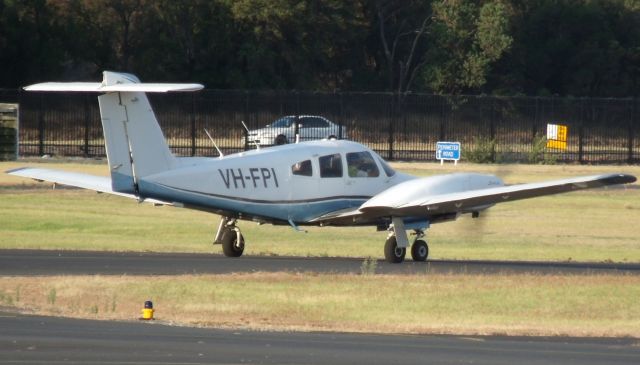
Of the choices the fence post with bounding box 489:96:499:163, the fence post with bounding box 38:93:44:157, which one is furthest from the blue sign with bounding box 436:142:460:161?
the fence post with bounding box 38:93:44:157

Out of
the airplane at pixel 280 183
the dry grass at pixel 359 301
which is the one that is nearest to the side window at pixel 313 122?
the airplane at pixel 280 183

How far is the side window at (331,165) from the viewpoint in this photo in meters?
26.3

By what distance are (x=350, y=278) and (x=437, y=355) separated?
7274 millimetres

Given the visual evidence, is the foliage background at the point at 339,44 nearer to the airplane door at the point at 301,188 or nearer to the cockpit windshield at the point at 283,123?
the cockpit windshield at the point at 283,123

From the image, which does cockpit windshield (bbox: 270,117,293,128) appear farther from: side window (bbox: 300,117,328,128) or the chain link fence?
side window (bbox: 300,117,328,128)

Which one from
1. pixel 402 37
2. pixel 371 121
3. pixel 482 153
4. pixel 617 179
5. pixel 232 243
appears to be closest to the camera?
pixel 617 179

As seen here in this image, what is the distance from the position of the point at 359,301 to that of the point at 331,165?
6957 mm

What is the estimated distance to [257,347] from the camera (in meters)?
15.2

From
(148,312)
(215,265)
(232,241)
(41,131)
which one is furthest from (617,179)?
(41,131)

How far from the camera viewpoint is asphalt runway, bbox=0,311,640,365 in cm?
1420

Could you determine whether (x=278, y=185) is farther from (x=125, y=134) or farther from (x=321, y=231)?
(x=321, y=231)

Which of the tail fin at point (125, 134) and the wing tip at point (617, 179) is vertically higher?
the tail fin at point (125, 134)

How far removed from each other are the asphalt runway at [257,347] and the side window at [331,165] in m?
9.58

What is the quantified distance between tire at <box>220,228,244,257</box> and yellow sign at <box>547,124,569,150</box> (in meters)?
Answer: 35.1
